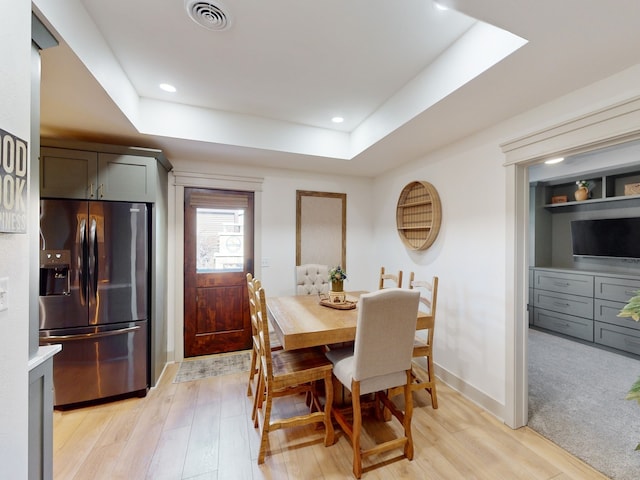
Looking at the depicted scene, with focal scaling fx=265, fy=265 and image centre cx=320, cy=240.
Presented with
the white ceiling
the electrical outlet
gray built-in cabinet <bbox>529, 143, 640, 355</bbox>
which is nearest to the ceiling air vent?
the white ceiling

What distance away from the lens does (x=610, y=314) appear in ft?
11.1

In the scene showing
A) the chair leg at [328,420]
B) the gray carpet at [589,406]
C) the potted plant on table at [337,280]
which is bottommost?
the gray carpet at [589,406]

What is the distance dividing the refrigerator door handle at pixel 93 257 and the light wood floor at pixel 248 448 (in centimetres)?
105

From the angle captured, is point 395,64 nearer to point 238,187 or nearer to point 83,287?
point 238,187

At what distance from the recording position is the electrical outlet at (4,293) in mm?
922

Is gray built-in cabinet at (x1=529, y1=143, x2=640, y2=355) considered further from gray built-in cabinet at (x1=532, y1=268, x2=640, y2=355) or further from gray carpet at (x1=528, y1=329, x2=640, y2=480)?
gray carpet at (x1=528, y1=329, x2=640, y2=480)

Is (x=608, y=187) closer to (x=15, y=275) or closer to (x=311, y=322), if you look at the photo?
(x=311, y=322)

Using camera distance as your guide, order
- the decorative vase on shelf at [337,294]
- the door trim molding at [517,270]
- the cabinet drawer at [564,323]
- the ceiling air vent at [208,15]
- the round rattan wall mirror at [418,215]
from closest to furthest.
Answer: the ceiling air vent at [208,15] < the door trim molding at [517,270] < the decorative vase on shelf at [337,294] < the round rattan wall mirror at [418,215] < the cabinet drawer at [564,323]

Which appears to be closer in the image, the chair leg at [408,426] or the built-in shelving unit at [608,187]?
the chair leg at [408,426]

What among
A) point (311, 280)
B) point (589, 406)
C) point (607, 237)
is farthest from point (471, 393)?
point (607, 237)

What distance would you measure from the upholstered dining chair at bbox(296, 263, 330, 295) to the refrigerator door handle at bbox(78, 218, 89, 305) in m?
1.98

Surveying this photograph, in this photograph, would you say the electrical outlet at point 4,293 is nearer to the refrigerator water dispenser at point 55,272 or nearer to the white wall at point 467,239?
the refrigerator water dispenser at point 55,272

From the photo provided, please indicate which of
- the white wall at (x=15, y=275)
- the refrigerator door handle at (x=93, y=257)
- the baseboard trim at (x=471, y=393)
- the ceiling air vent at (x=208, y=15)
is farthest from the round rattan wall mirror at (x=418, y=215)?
the refrigerator door handle at (x=93, y=257)

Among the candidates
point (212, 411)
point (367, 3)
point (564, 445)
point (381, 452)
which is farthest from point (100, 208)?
point (564, 445)
